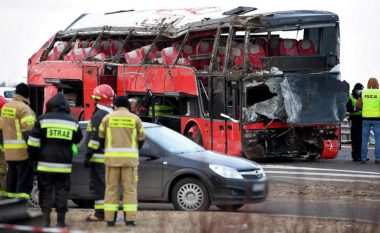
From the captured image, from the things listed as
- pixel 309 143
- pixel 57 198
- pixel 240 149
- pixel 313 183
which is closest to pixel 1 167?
pixel 57 198

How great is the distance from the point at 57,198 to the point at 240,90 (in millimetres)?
11156

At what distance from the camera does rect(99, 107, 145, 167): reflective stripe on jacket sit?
1392 centimetres

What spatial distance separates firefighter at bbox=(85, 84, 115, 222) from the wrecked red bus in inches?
390

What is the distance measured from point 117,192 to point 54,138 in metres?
1.03

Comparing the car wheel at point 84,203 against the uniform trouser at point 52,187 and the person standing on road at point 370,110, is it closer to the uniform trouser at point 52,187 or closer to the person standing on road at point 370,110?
the uniform trouser at point 52,187

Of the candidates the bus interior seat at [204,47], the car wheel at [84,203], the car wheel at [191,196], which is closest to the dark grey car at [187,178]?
the car wheel at [191,196]

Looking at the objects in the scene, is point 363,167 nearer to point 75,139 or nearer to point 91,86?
point 91,86

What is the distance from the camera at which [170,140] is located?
1680 cm

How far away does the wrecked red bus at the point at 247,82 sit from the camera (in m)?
24.6

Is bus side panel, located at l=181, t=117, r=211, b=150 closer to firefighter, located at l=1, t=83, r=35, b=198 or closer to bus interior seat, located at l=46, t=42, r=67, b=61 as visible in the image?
bus interior seat, located at l=46, t=42, r=67, b=61

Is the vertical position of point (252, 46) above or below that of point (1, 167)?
above

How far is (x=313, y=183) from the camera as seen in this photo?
67.5 ft

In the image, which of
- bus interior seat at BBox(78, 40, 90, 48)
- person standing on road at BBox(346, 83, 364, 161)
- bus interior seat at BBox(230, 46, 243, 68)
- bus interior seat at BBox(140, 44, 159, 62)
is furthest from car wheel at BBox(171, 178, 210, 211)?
bus interior seat at BBox(78, 40, 90, 48)

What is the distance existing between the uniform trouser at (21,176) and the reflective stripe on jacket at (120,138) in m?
1.36
